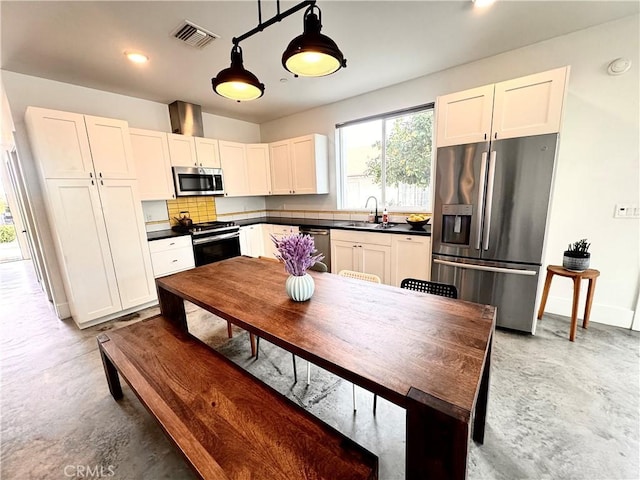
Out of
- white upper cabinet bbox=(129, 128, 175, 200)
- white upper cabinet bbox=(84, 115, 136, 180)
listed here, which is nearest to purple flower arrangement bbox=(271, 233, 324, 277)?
white upper cabinet bbox=(84, 115, 136, 180)

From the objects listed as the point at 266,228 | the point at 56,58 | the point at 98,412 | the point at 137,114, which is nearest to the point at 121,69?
the point at 56,58

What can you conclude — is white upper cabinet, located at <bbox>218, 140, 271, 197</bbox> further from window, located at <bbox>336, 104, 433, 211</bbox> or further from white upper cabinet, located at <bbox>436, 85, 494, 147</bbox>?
white upper cabinet, located at <bbox>436, 85, 494, 147</bbox>

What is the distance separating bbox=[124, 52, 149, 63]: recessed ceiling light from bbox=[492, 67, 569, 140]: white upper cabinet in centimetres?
325

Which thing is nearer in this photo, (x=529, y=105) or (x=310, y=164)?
(x=529, y=105)

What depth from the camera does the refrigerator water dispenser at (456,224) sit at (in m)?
2.51

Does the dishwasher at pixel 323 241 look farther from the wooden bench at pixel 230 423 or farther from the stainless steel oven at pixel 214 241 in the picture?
the wooden bench at pixel 230 423

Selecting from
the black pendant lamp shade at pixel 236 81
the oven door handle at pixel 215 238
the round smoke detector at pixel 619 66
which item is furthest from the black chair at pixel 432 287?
the oven door handle at pixel 215 238

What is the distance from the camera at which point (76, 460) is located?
1.44 m

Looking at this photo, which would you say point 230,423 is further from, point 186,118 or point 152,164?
point 186,118

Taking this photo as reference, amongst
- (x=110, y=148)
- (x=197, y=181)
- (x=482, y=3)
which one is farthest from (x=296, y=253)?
(x=197, y=181)

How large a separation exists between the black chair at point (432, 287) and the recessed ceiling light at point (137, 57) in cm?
311

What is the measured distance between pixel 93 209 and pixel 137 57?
1.59 meters

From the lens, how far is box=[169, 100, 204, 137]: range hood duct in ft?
12.2

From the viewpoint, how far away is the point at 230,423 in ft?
3.49
